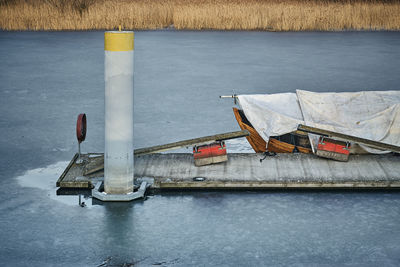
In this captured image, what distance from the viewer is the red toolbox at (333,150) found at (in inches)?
480

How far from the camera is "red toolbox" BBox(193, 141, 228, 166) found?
1196cm

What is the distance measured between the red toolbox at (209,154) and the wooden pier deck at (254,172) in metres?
0.10

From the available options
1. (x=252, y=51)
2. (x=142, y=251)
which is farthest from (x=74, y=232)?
(x=252, y=51)

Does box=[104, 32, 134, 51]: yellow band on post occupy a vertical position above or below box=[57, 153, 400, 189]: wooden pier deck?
above

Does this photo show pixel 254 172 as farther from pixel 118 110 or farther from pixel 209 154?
pixel 118 110

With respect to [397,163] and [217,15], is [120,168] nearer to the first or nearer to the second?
[397,163]

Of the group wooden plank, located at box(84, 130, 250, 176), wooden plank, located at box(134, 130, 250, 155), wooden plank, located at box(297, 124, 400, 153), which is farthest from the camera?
wooden plank, located at box(297, 124, 400, 153)

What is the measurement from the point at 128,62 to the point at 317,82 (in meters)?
13.5

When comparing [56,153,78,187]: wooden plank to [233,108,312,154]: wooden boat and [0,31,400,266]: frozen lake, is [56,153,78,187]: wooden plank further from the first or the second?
[233,108,312,154]: wooden boat

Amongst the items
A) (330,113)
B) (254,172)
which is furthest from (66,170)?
(330,113)

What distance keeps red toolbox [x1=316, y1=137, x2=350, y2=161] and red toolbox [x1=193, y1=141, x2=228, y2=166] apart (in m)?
1.87

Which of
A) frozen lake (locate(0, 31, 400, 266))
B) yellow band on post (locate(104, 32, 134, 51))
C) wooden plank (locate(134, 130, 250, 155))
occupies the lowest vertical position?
frozen lake (locate(0, 31, 400, 266))

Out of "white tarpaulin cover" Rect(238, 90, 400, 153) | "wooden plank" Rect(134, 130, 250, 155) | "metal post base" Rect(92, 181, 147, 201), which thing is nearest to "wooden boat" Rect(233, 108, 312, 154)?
"white tarpaulin cover" Rect(238, 90, 400, 153)

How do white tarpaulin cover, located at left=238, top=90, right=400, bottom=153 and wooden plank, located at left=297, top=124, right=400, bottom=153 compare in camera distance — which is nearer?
wooden plank, located at left=297, top=124, right=400, bottom=153
